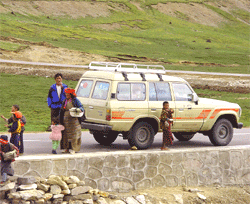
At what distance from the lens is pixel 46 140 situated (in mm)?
16391

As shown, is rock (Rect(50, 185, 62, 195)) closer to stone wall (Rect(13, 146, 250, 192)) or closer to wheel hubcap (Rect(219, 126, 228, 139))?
stone wall (Rect(13, 146, 250, 192))

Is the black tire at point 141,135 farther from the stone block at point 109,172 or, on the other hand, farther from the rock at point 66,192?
the rock at point 66,192

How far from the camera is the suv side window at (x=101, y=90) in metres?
13.5

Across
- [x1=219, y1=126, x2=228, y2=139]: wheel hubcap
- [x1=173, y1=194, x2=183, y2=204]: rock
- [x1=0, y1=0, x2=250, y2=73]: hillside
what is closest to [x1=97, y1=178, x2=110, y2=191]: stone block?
[x1=173, y1=194, x2=183, y2=204]: rock

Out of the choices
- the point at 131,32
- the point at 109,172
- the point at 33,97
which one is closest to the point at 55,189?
the point at 109,172

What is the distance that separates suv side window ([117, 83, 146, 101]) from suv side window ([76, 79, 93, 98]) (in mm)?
1032

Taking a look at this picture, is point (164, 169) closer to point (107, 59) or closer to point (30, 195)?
point (30, 195)

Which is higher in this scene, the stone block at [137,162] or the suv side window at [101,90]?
the suv side window at [101,90]

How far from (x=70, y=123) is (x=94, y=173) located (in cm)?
148

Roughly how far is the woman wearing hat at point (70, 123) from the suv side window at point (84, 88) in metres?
1.37

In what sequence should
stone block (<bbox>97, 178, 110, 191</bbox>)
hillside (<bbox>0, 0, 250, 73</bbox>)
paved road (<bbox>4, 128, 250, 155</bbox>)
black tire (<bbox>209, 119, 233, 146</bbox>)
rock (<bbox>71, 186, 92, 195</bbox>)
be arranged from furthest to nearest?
hillside (<bbox>0, 0, 250, 73</bbox>) < black tire (<bbox>209, 119, 233, 146</bbox>) < paved road (<bbox>4, 128, 250, 155</bbox>) < stone block (<bbox>97, 178, 110, 191</bbox>) < rock (<bbox>71, 186, 92, 195</bbox>)

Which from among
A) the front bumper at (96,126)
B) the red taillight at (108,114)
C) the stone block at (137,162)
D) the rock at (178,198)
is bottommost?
the rock at (178,198)

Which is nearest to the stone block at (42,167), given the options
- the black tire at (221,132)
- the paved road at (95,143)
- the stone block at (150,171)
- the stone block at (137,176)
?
the paved road at (95,143)

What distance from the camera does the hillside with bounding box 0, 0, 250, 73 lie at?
57281mm
